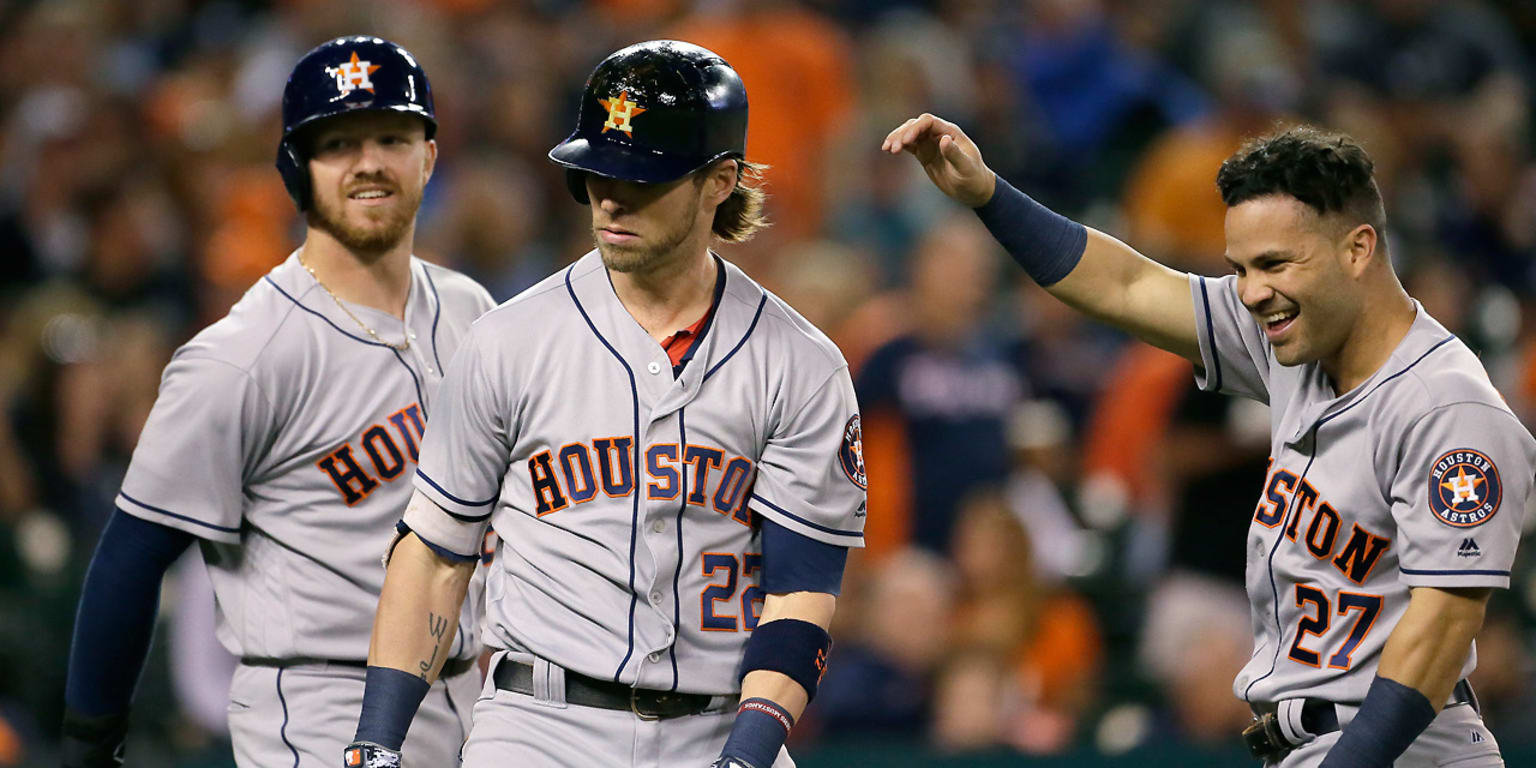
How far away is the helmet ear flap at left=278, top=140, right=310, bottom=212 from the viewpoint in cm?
397

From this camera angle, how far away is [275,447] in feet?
12.6

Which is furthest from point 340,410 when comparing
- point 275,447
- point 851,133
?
point 851,133

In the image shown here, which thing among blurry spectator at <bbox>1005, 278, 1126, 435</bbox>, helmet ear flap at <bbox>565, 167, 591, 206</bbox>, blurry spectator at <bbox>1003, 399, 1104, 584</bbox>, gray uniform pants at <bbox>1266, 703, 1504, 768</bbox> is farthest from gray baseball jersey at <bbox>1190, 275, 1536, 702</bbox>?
blurry spectator at <bbox>1005, 278, 1126, 435</bbox>

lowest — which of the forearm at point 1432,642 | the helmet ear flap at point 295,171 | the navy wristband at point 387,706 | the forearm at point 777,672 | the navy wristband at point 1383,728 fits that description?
the navy wristband at point 387,706

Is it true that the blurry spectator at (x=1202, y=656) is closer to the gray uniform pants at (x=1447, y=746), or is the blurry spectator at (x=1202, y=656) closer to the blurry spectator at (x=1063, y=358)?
the blurry spectator at (x=1063, y=358)

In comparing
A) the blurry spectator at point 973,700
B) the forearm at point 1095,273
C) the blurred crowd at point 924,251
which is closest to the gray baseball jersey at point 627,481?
the forearm at point 1095,273

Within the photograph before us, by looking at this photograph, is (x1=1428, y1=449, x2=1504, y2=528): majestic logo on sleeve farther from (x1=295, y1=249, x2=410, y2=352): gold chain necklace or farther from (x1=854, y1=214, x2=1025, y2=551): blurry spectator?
(x1=854, y1=214, x2=1025, y2=551): blurry spectator

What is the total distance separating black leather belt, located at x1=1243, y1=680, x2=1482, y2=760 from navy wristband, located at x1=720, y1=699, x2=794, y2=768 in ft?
3.05

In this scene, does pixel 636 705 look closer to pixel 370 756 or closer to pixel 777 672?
pixel 777 672

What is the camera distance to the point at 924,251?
7.35m

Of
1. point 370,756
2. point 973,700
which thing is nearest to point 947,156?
point 370,756

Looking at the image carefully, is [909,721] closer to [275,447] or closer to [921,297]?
[921,297]

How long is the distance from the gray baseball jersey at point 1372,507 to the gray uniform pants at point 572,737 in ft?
3.28

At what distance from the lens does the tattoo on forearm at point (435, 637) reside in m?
3.39
